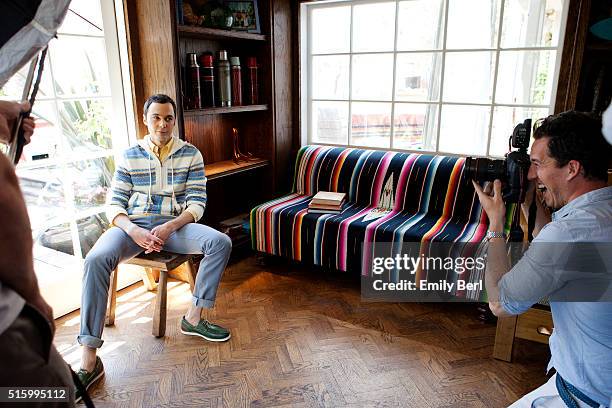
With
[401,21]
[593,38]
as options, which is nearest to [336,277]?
[401,21]

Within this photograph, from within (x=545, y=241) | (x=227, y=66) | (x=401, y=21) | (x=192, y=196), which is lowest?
(x=192, y=196)

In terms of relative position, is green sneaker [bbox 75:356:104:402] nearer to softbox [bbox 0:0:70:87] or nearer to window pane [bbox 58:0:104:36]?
softbox [bbox 0:0:70:87]

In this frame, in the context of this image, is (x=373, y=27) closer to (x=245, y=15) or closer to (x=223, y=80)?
(x=245, y=15)

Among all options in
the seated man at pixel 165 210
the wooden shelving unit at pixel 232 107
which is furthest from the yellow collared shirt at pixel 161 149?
the wooden shelving unit at pixel 232 107

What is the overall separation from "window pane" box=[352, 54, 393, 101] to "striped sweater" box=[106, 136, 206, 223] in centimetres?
136

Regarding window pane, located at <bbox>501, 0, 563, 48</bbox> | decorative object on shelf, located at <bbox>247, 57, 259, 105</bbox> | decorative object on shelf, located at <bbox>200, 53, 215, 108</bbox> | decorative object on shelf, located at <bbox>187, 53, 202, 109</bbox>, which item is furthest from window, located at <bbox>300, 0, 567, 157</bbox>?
decorative object on shelf, located at <bbox>187, 53, 202, 109</bbox>

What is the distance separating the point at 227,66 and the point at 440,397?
223 cm

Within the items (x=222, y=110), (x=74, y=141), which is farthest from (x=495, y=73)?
(x=74, y=141)

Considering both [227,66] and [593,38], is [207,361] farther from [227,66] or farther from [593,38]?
[593,38]

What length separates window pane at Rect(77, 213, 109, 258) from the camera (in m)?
2.49

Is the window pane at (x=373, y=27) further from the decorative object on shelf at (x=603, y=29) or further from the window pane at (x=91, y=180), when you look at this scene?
the window pane at (x=91, y=180)

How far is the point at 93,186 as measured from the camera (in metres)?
2.51

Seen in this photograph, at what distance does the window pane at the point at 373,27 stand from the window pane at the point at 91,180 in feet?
5.93

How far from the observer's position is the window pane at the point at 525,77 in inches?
98.7
